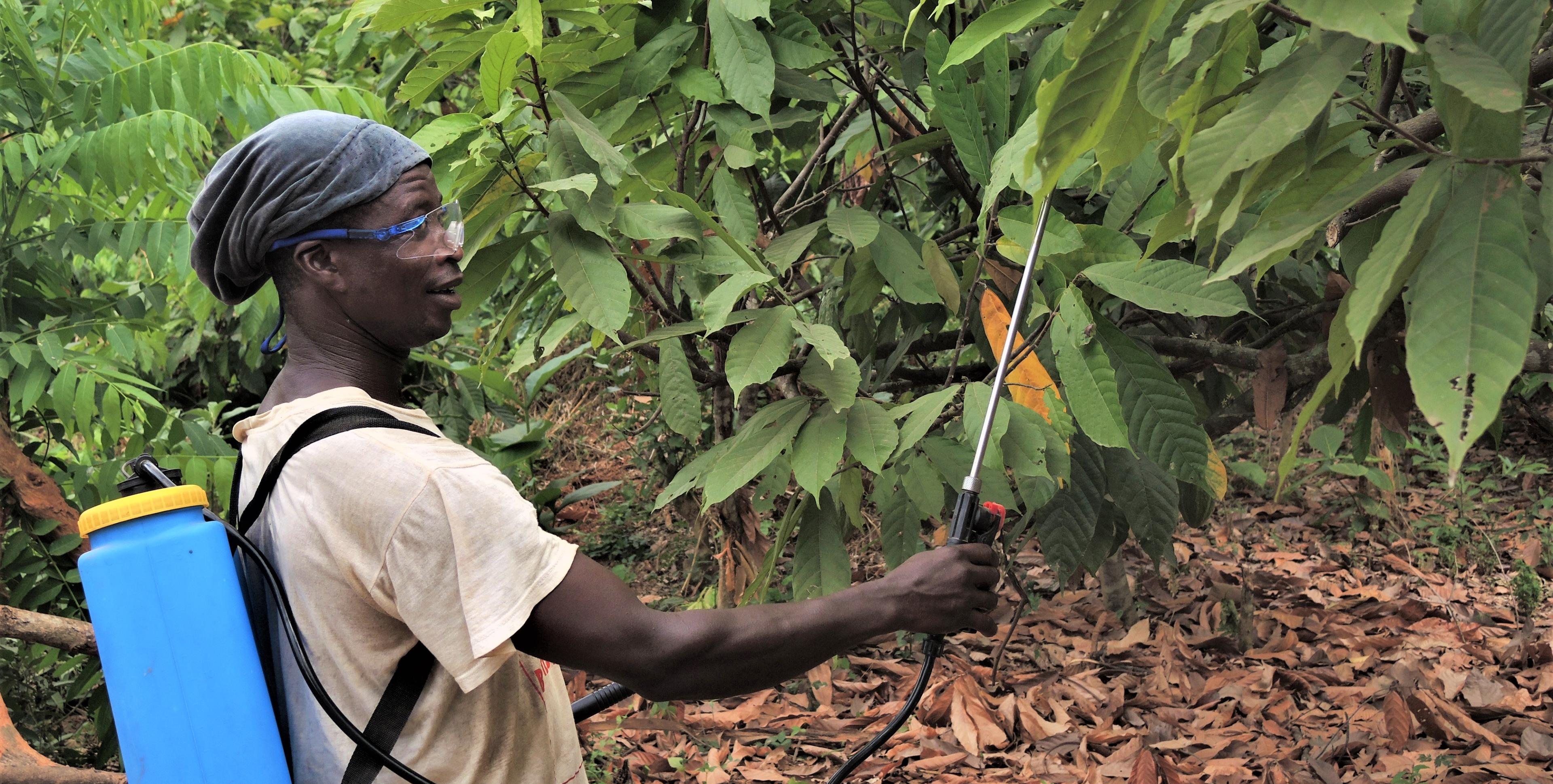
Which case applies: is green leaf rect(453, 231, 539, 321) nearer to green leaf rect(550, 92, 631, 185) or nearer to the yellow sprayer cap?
green leaf rect(550, 92, 631, 185)

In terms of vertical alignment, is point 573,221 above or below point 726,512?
above

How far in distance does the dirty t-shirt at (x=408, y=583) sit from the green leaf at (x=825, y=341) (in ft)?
1.69

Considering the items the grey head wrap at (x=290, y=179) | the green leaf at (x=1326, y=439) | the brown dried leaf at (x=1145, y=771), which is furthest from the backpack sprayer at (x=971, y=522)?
the green leaf at (x=1326, y=439)

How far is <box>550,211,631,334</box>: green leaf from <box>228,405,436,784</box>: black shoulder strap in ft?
1.31

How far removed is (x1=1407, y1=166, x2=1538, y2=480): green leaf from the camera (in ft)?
2.60

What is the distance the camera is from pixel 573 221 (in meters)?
1.73

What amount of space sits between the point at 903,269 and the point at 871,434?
0.41 meters

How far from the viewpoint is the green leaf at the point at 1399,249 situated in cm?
86

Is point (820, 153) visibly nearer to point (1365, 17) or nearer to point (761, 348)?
point (761, 348)

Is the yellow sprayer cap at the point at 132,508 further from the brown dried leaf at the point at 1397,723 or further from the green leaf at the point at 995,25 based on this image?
the brown dried leaf at the point at 1397,723

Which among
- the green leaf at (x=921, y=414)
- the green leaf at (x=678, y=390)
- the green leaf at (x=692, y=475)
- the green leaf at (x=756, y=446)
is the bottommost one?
the green leaf at (x=692, y=475)

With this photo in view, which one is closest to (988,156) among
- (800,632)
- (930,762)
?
(800,632)

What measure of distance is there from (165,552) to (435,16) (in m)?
0.98

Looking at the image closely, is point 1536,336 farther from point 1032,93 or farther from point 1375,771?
point 1375,771
